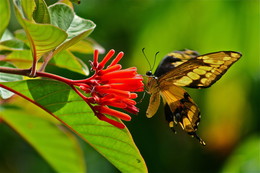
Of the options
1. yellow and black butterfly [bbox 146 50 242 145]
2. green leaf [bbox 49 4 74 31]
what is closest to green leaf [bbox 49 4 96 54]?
green leaf [bbox 49 4 74 31]

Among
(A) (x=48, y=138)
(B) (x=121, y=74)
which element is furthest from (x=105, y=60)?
(A) (x=48, y=138)

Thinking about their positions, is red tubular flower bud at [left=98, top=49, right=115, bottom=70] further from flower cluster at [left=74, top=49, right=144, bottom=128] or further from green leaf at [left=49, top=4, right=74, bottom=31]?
green leaf at [left=49, top=4, right=74, bottom=31]

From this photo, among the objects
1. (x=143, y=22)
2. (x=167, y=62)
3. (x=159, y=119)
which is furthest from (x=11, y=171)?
(x=167, y=62)

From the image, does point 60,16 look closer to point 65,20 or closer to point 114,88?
point 65,20

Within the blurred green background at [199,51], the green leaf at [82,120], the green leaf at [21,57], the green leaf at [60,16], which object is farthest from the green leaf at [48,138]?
the blurred green background at [199,51]

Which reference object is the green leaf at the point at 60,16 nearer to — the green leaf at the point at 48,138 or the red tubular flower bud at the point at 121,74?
the red tubular flower bud at the point at 121,74

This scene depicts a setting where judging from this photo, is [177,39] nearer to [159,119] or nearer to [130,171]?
[159,119]
